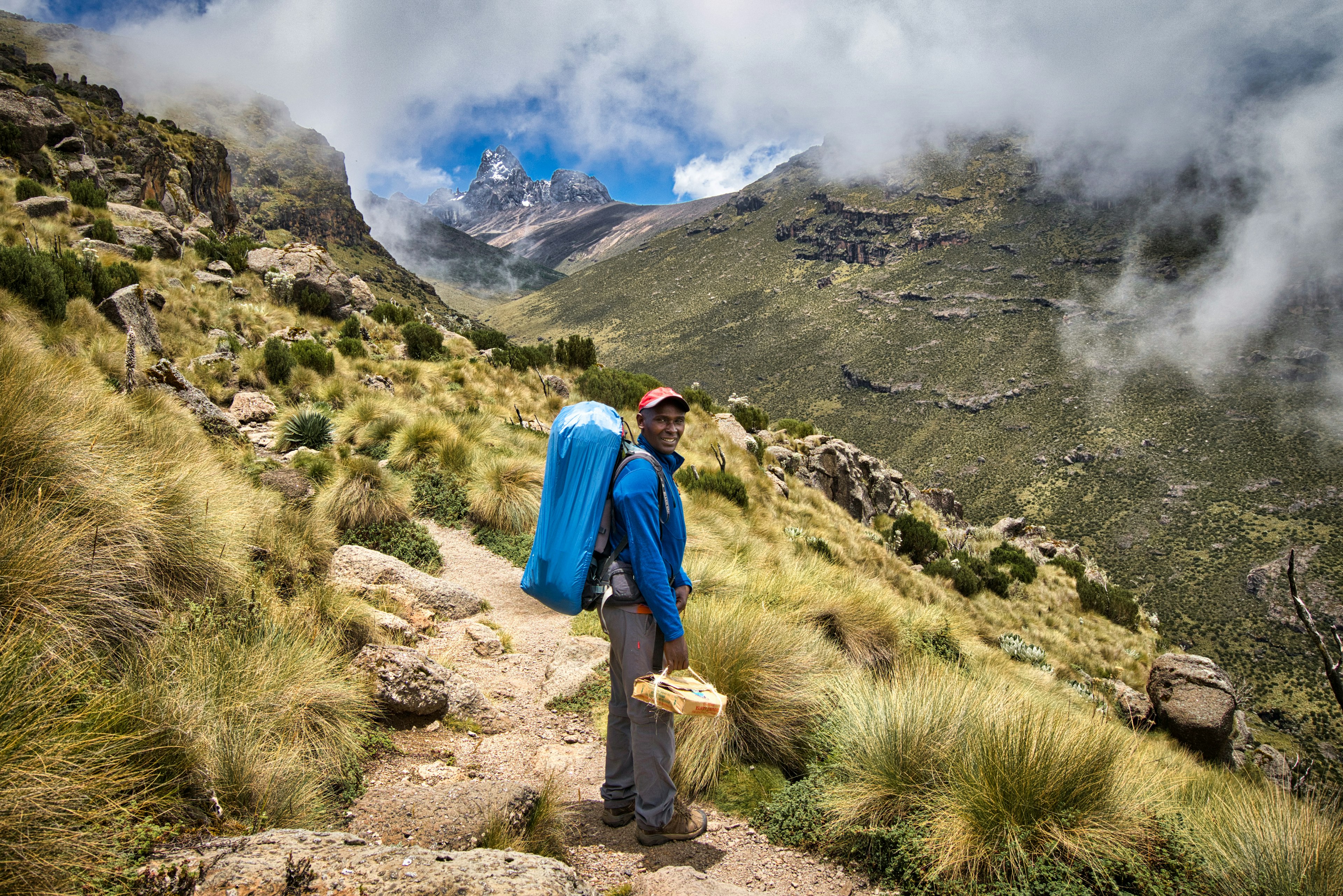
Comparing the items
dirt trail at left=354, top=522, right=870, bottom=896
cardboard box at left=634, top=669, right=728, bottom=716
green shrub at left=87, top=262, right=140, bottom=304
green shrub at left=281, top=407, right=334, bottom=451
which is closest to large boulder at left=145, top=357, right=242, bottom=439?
green shrub at left=281, top=407, right=334, bottom=451

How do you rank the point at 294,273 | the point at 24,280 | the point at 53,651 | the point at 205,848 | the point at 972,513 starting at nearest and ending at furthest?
the point at 205,848 < the point at 53,651 < the point at 24,280 < the point at 294,273 < the point at 972,513

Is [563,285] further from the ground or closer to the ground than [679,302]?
further from the ground

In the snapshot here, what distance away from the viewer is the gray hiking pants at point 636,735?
3098mm

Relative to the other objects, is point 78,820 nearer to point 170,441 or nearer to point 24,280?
point 170,441

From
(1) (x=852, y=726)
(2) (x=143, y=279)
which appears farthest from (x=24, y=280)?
(1) (x=852, y=726)

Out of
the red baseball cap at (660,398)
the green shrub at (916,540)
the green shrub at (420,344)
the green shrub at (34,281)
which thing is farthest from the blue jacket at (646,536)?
the green shrub at (916,540)

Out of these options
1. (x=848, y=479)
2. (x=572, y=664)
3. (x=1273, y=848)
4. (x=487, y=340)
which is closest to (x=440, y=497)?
(x=572, y=664)

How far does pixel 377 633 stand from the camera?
4.52 m

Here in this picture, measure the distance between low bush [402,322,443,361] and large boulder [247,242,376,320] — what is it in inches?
82.8

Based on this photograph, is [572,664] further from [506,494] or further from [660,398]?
[506,494]

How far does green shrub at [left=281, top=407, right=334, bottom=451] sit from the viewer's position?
873 cm

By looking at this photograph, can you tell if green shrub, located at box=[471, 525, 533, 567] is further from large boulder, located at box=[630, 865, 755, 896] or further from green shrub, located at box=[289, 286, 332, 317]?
green shrub, located at box=[289, 286, 332, 317]

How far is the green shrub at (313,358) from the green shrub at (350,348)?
1.17m

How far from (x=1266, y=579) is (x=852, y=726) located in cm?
6054
